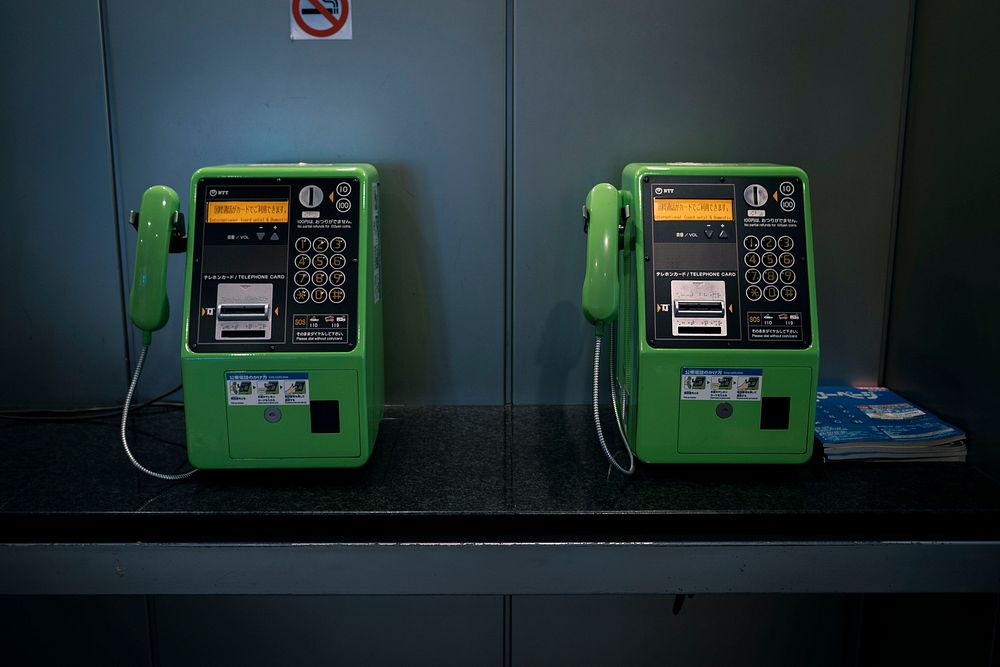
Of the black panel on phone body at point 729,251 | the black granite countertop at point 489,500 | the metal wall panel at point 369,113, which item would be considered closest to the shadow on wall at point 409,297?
the metal wall panel at point 369,113

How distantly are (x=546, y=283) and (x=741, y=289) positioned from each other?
480 mm

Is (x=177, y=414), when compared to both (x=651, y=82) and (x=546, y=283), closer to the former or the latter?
(x=546, y=283)

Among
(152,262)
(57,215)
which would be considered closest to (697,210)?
(152,262)

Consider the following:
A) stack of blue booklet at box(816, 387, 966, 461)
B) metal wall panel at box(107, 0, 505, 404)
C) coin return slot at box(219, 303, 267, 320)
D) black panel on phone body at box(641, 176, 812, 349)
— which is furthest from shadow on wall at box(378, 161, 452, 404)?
stack of blue booklet at box(816, 387, 966, 461)

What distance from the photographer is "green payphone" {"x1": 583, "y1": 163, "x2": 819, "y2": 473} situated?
1.25m

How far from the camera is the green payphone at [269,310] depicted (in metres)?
1.23

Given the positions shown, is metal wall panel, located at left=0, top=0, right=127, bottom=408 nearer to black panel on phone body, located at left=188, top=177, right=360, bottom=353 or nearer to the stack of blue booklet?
black panel on phone body, located at left=188, top=177, right=360, bottom=353

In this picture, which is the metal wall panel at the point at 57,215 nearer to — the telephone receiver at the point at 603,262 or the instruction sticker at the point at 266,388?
the instruction sticker at the point at 266,388

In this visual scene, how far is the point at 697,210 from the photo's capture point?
1.28m

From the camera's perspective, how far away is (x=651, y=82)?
1.57 metres

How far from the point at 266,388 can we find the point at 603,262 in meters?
0.57

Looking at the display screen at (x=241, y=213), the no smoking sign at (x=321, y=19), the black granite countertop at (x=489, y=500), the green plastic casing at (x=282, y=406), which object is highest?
the no smoking sign at (x=321, y=19)

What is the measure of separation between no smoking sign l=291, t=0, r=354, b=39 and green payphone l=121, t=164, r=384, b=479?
16.6 inches

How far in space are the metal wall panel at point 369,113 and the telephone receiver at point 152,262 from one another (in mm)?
362
